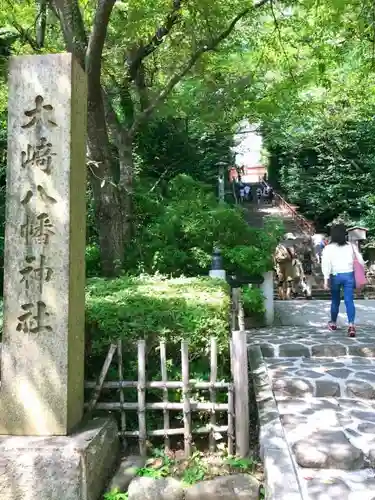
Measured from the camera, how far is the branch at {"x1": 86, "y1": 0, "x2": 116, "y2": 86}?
6.37m

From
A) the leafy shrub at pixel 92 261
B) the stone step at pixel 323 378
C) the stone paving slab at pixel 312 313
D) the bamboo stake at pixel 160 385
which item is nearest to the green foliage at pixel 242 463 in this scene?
the bamboo stake at pixel 160 385

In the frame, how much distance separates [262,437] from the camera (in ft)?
13.1

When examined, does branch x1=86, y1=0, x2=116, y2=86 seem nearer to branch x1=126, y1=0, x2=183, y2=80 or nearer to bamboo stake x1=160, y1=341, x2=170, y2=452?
branch x1=126, y1=0, x2=183, y2=80

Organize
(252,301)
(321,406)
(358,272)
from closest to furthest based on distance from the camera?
1. (321,406)
2. (358,272)
3. (252,301)

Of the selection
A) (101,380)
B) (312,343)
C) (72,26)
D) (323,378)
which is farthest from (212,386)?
(72,26)

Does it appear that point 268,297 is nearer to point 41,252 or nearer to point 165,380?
point 165,380

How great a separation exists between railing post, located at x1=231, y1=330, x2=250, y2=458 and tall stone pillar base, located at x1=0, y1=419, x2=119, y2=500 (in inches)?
52.0

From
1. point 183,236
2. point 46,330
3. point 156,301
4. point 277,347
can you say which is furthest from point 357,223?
point 46,330

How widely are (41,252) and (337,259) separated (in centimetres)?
470

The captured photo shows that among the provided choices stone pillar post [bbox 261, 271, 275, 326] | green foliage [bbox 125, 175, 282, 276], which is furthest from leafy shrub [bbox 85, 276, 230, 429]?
stone pillar post [bbox 261, 271, 275, 326]

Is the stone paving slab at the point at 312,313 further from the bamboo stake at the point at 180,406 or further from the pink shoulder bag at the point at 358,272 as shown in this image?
the bamboo stake at the point at 180,406

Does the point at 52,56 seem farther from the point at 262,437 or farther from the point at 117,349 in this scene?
the point at 262,437

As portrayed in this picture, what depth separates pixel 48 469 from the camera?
3518mm

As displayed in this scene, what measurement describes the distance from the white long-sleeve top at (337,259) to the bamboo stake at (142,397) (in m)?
3.87
